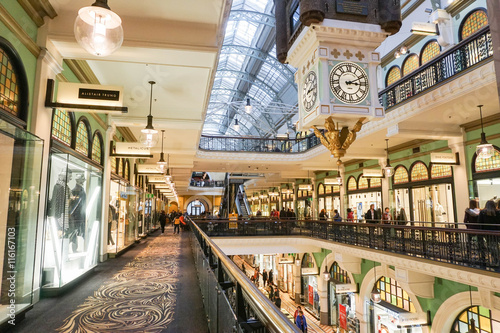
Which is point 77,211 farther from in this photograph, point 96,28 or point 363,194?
point 363,194

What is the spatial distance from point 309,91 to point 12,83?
5147 millimetres

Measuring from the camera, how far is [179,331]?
346 centimetres

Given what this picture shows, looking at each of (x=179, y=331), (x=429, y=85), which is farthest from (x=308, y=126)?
(x=179, y=331)

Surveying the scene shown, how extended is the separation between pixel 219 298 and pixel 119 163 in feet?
33.0

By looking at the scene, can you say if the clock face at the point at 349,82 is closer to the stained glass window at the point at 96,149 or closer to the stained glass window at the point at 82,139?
the stained glass window at the point at 82,139

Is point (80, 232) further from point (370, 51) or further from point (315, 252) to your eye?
point (315, 252)

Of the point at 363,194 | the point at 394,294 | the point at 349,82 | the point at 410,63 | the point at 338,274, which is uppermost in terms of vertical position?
the point at 410,63

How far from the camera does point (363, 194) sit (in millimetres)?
17375

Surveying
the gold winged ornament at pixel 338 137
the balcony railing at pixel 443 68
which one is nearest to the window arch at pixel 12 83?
the gold winged ornament at pixel 338 137

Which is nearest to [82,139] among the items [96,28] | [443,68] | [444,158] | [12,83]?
[12,83]

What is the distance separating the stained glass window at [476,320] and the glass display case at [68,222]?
9.97 m

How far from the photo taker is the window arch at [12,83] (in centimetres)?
409

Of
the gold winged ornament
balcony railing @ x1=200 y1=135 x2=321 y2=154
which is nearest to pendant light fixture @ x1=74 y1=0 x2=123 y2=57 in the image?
the gold winged ornament

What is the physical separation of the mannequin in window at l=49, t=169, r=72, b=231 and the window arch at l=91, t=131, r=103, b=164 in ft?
8.75
